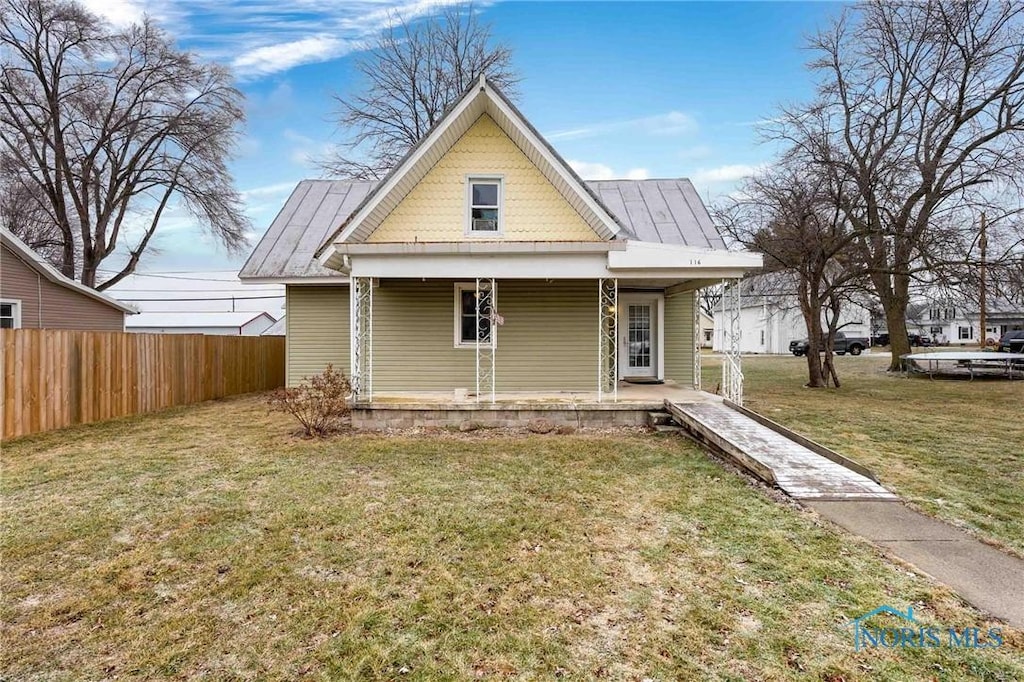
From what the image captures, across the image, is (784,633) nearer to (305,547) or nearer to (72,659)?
(305,547)

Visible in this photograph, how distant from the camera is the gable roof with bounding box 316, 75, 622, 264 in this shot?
10.0 metres

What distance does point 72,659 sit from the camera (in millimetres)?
2998

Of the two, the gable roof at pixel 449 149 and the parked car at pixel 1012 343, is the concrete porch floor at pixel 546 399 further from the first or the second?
the parked car at pixel 1012 343

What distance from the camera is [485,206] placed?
1087 centimetres

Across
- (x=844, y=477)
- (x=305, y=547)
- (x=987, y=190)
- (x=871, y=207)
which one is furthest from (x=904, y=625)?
(x=987, y=190)

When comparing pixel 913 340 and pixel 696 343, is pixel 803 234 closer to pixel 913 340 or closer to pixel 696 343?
pixel 696 343

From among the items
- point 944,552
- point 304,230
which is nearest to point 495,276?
point 944,552

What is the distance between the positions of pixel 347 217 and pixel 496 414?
715cm

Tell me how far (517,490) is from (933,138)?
21445mm

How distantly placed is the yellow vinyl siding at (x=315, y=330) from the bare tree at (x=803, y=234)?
43.2ft

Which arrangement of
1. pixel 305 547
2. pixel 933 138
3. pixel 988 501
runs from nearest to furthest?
1. pixel 305 547
2. pixel 988 501
3. pixel 933 138

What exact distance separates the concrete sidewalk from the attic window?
7.79 metres

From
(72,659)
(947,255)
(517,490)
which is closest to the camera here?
(72,659)

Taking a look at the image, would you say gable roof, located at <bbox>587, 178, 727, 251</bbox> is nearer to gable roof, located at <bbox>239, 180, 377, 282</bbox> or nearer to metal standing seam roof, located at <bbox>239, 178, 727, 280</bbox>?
metal standing seam roof, located at <bbox>239, 178, 727, 280</bbox>
